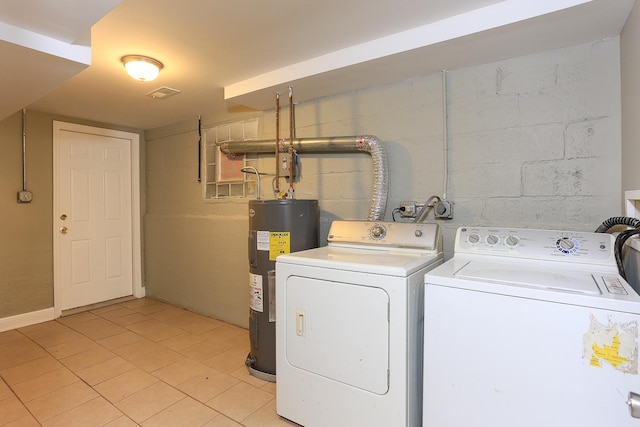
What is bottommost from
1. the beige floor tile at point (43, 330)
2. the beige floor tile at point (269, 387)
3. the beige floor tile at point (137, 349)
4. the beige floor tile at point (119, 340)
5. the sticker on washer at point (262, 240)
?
the beige floor tile at point (269, 387)

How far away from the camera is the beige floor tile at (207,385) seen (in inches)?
83.7

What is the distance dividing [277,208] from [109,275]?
9.82ft

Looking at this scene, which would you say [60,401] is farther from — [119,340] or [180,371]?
[119,340]

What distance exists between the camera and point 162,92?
281 centimetres

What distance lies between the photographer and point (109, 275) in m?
4.03

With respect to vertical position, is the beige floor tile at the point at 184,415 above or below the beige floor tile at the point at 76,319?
below

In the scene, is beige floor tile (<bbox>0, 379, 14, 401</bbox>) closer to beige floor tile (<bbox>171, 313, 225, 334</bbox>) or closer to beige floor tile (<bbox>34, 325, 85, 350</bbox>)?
beige floor tile (<bbox>34, 325, 85, 350</bbox>)

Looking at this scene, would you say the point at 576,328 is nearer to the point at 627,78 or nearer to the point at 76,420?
the point at 627,78

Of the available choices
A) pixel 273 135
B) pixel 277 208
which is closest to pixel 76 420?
pixel 277 208

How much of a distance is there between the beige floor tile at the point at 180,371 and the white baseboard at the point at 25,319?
1.94 meters

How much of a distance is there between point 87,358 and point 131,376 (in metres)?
0.57

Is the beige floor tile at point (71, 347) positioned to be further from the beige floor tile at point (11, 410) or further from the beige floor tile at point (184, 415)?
the beige floor tile at point (184, 415)

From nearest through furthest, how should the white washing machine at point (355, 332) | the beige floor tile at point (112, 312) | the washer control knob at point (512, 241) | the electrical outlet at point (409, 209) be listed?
the white washing machine at point (355, 332)
the washer control knob at point (512, 241)
the electrical outlet at point (409, 209)
the beige floor tile at point (112, 312)

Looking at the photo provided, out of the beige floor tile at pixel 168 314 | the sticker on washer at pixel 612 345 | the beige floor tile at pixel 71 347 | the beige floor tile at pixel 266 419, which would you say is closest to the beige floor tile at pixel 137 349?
the beige floor tile at pixel 71 347
